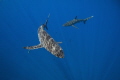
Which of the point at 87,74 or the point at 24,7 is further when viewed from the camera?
the point at 87,74

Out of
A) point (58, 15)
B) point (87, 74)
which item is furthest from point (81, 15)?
point (87, 74)

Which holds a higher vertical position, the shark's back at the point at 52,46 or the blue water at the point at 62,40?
the blue water at the point at 62,40

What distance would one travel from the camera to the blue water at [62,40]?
31.5ft

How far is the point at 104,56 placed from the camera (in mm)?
11242

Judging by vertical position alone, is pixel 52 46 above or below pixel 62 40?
below

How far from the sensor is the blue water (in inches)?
378

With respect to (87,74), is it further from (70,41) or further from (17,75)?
(17,75)

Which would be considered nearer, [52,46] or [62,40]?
[52,46]

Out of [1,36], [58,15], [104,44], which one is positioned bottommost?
[1,36]

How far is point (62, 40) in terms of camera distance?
1030cm

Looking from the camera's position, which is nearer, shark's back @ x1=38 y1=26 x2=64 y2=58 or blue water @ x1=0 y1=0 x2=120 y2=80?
shark's back @ x1=38 y1=26 x2=64 y2=58

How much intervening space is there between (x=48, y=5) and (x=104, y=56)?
528 cm

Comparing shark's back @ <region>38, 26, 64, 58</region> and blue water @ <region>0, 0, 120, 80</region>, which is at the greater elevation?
blue water @ <region>0, 0, 120, 80</region>

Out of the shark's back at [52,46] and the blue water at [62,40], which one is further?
the blue water at [62,40]
